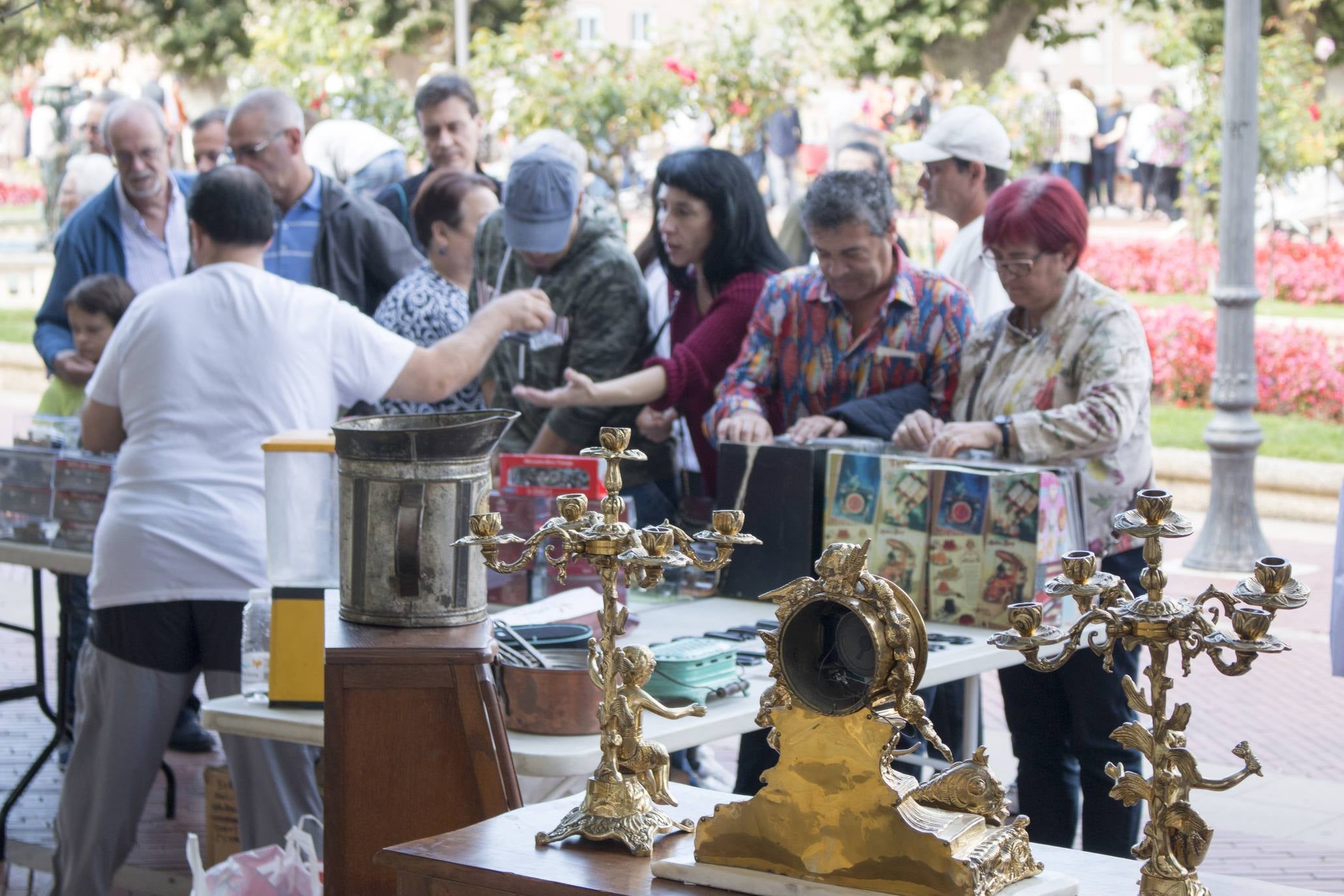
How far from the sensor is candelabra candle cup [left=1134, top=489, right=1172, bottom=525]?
1752mm

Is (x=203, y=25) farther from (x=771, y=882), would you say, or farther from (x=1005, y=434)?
(x=771, y=882)

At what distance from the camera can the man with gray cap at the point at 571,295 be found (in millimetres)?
4430

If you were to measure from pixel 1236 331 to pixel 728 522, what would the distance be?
6.45 m

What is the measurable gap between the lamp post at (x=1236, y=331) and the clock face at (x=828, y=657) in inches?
244

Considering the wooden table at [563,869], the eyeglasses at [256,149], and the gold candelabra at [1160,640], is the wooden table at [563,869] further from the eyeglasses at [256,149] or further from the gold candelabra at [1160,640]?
the eyeglasses at [256,149]

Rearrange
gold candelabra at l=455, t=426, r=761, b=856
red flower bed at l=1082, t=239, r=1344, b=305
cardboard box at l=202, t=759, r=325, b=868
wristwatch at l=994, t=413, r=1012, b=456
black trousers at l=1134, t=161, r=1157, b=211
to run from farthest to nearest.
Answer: black trousers at l=1134, t=161, r=1157, b=211 < red flower bed at l=1082, t=239, r=1344, b=305 < cardboard box at l=202, t=759, r=325, b=868 < wristwatch at l=994, t=413, r=1012, b=456 < gold candelabra at l=455, t=426, r=761, b=856

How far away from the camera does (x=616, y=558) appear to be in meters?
2.03

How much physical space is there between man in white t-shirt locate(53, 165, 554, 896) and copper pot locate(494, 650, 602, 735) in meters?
0.99

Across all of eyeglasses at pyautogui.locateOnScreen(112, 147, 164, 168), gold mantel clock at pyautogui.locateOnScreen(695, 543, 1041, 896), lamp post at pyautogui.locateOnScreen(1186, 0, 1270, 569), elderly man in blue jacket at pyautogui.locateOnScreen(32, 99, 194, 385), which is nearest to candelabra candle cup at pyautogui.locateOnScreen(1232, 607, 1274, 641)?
gold mantel clock at pyautogui.locateOnScreen(695, 543, 1041, 896)

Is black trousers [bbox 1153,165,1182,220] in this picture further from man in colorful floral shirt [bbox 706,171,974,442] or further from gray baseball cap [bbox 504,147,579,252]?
man in colorful floral shirt [bbox 706,171,974,442]

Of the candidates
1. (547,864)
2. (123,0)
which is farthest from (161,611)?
(123,0)

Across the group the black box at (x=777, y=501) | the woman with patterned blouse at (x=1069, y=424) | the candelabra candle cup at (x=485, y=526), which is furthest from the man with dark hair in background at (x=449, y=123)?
the candelabra candle cup at (x=485, y=526)

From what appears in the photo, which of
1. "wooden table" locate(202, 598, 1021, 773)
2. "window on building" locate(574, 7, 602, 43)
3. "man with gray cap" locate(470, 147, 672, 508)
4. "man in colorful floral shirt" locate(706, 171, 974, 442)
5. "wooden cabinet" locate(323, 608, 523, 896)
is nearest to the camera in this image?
"wooden cabinet" locate(323, 608, 523, 896)

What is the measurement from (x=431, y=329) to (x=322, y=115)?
10.2 metres
